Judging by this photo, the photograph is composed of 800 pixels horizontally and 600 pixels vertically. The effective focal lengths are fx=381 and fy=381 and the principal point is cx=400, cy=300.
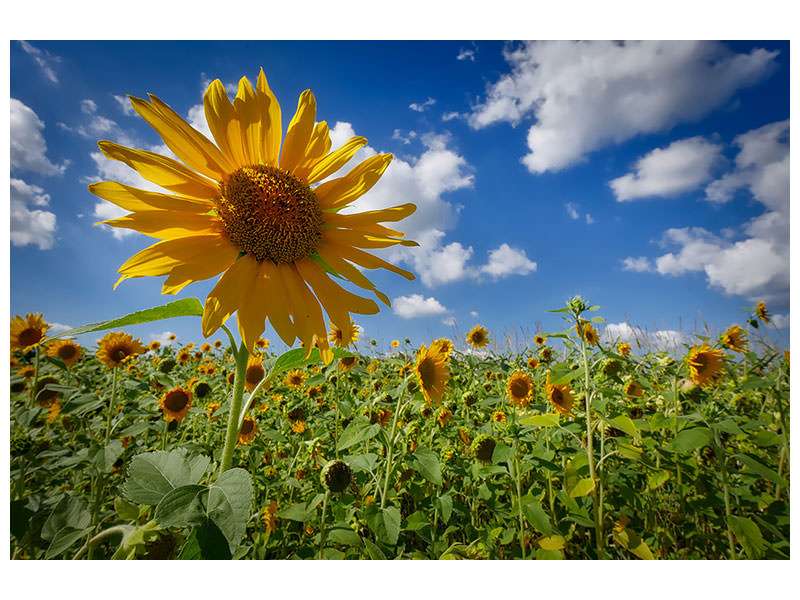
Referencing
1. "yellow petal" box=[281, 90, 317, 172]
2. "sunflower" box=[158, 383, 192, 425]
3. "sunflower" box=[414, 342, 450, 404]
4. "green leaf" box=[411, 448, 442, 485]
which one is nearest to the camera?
"yellow petal" box=[281, 90, 317, 172]

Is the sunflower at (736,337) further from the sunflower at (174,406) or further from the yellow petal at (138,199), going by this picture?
the sunflower at (174,406)

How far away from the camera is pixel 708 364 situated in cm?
149

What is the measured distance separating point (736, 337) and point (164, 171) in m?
2.14

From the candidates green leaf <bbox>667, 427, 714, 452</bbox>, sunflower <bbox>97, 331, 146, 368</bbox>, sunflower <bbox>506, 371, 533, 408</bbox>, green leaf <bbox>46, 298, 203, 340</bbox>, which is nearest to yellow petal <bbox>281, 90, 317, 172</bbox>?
green leaf <bbox>46, 298, 203, 340</bbox>

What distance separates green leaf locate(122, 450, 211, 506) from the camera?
0.56 metres

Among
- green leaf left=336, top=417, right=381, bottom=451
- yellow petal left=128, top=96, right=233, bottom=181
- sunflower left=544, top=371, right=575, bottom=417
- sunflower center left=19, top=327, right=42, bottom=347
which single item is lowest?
green leaf left=336, top=417, right=381, bottom=451

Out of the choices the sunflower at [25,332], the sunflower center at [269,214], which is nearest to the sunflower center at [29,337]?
the sunflower at [25,332]

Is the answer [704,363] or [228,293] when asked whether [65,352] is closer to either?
[228,293]

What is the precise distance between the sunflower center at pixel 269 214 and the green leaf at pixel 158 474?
0.35 meters

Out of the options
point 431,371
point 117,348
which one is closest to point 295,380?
point 117,348

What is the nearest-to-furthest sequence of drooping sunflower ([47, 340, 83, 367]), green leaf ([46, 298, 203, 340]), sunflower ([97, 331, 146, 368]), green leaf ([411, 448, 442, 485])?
1. green leaf ([46, 298, 203, 340])
2. green leaf ([411, 448, 442, 485])
3. sunflower ([97, 331, 146, 368])
4. drooping sunflower ([47, 340, 83, 367])

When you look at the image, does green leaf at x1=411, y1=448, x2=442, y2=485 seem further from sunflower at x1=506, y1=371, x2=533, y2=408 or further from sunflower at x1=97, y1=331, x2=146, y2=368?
sunflower at x1=97, y1=331, x2=146, y2=368
